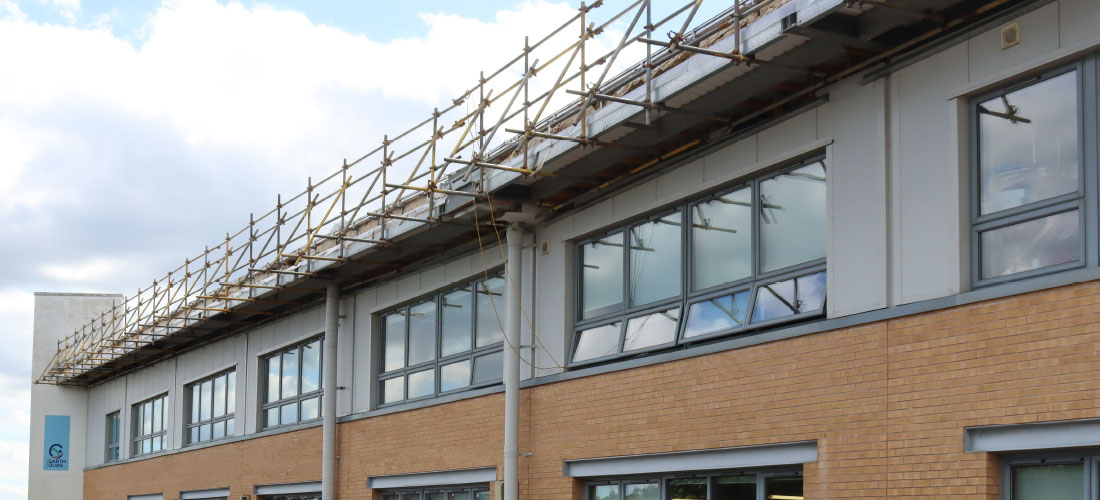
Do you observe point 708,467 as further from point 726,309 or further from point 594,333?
point 594,333

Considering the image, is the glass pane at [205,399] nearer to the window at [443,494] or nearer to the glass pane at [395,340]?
the glass pane at [395,340]

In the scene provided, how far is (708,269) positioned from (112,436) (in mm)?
25302

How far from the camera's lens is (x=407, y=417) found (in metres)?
17.5

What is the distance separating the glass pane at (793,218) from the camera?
10961 mm

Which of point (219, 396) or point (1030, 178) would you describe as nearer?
point (1030, 178)

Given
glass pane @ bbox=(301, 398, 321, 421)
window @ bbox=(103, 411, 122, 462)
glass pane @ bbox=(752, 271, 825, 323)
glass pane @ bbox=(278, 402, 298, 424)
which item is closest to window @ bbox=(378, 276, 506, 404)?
glass pane @ bbox=(301, 398, 321, 421)

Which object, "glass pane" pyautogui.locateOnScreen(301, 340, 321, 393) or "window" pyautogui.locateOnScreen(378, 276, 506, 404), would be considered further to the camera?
"glass pane" pyautogui.locateOnScreen(301, 340, 321, 393)

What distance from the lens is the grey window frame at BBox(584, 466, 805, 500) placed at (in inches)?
434

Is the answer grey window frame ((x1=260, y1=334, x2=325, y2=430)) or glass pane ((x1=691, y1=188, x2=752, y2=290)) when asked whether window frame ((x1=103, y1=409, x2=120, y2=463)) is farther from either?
glass pane ((x1=691, y1=188, x2=752, y2=290))

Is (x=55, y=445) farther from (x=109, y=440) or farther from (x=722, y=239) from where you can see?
(x=722, y=239)

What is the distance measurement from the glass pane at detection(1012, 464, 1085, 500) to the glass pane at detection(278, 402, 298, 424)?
578 inches

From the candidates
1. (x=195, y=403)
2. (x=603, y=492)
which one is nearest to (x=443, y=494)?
(x=603, y=492)

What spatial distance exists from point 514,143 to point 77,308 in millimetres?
26627

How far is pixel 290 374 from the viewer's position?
71.9 ft
